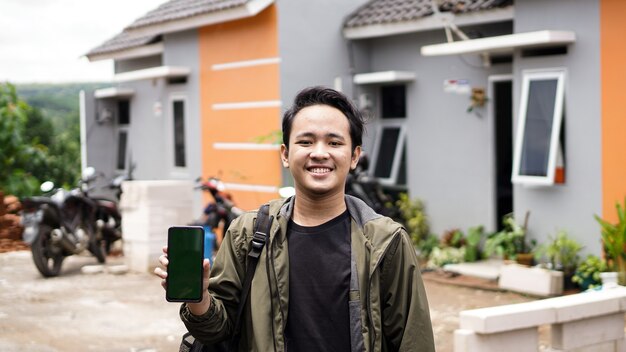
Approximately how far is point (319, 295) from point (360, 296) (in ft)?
0.43

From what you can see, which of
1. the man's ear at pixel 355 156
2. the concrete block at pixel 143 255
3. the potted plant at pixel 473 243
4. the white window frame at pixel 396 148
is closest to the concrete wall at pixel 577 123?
the potted plant at pixel 473 243

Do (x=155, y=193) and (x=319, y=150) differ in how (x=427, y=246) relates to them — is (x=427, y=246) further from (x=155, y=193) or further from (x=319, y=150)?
(x=319, y=150)

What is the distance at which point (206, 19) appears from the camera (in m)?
12.9

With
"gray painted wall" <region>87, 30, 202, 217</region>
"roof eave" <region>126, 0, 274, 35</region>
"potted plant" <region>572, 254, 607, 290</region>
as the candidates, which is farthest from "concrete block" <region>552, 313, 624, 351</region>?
"gray painted wall" <region>87, 30, 202, 217</region>

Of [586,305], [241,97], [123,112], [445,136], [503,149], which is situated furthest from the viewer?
[123,112]

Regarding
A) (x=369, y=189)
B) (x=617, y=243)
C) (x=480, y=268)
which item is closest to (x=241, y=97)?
A: (x=369, y=189)

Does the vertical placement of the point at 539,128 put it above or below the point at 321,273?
above

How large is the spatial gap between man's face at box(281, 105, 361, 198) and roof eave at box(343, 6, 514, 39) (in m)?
7.82

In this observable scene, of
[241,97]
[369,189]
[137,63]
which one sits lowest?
[369,189]

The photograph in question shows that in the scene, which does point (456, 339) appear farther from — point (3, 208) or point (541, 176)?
point (3, 208)

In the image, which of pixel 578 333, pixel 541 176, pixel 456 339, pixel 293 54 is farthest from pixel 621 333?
pixel 293 54

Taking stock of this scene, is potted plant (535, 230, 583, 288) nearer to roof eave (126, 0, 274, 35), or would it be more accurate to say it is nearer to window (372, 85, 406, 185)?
window (372, 85, 406, 185)

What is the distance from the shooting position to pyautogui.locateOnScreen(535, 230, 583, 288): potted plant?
30.3 ft

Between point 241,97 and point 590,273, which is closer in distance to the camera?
point 590,273
